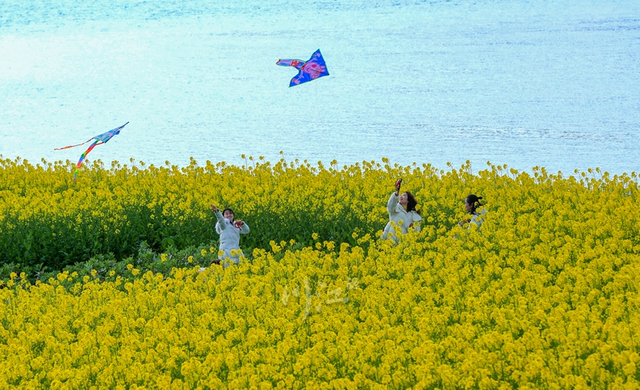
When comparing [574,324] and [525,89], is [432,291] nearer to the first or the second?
[574,324]

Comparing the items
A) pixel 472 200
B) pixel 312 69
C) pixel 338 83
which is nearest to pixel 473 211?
pixel 472 200

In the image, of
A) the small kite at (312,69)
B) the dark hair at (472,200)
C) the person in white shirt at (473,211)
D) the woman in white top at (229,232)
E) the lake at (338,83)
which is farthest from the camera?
the lake at (338,83)

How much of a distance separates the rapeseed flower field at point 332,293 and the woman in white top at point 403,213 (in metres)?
0.27

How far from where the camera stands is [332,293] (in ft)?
28.2

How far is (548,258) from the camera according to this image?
368 inches

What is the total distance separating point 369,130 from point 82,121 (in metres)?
10.9

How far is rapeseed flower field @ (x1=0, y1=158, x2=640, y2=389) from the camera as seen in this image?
Answer: 6777mm

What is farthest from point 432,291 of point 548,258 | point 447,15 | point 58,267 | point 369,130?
point 447,15

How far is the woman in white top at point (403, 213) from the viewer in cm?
1102

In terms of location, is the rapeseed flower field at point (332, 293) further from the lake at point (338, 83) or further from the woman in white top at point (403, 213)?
the lake at point (338, 83)

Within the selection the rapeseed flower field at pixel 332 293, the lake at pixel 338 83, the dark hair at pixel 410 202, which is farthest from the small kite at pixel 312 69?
the lake at pixel 338 83

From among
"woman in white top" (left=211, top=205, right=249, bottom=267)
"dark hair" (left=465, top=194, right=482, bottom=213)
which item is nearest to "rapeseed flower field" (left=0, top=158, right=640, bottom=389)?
"dark hair" (left=465, top=194, right=482, bottom=213)

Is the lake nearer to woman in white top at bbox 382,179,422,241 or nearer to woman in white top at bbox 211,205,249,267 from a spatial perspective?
woman in white top at bbox 382,179,422,241

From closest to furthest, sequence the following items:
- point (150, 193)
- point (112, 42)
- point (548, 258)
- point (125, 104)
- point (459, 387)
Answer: point (459, 387) → point (548, 258) → point (150, 193) → point (125, 104) → point (112, 42)
